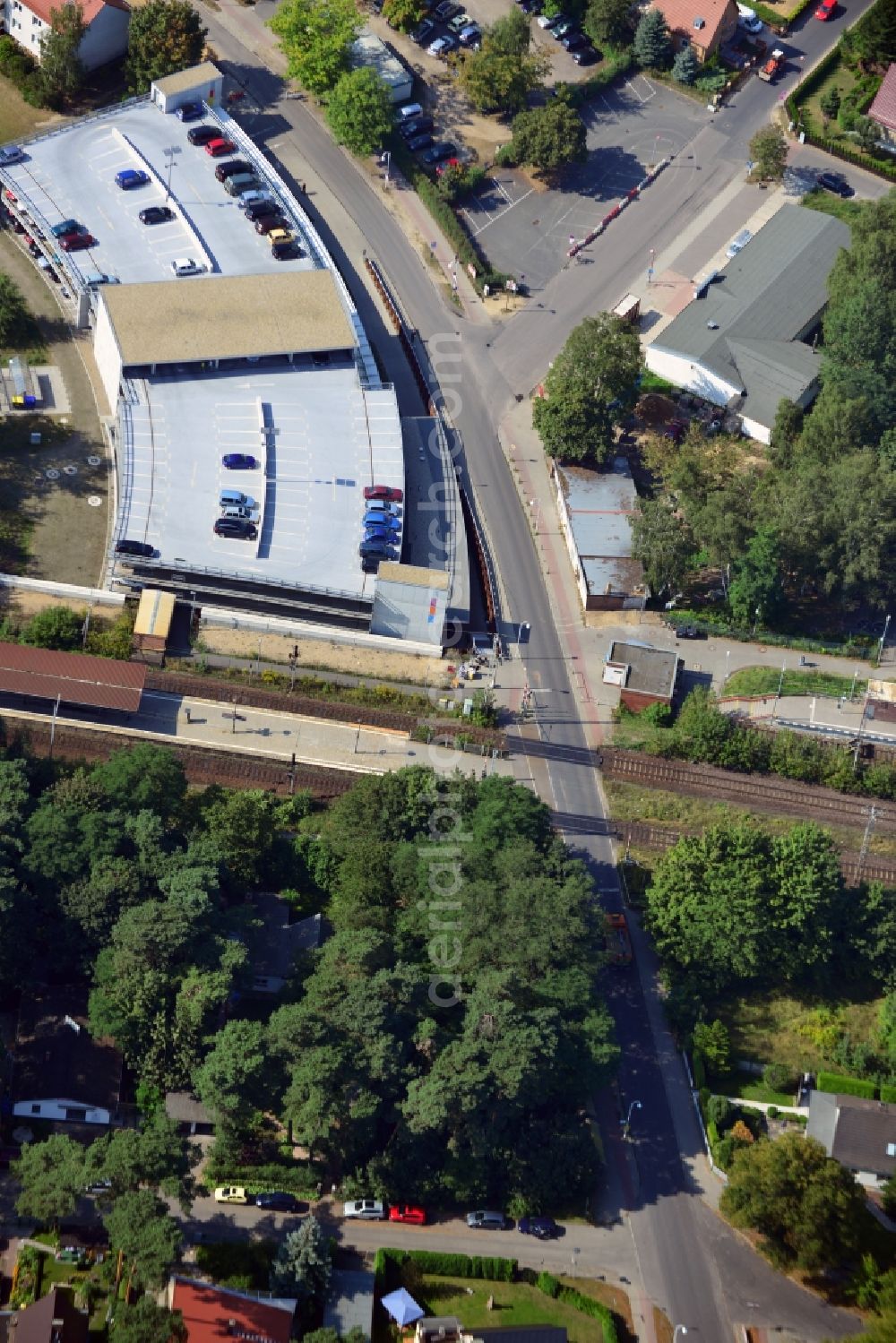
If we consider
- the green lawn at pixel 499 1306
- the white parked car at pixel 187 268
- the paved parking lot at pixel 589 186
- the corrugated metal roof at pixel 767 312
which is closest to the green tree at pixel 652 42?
the paved parking lot at pixel 589 186

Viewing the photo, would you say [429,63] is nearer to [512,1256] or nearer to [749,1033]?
[749,1033]

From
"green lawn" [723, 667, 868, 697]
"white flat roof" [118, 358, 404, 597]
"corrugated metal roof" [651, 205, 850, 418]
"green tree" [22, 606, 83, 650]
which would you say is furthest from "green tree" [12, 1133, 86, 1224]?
"corrugated metal roof" [651, 205, 850, 418]

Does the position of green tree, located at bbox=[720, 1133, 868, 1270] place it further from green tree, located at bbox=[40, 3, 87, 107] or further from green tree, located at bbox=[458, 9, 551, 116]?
green tree, located at bbox=[40, 3, 87, 107]

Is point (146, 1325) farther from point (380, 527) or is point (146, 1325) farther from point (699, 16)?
point (699, 16)

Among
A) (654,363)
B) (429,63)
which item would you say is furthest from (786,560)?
(429,63)

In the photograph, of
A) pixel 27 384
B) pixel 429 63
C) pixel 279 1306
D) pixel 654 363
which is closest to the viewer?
pixel 279 1306

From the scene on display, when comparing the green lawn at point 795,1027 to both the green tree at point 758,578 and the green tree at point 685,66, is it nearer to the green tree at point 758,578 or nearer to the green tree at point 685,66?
the green tree at point 758,578
